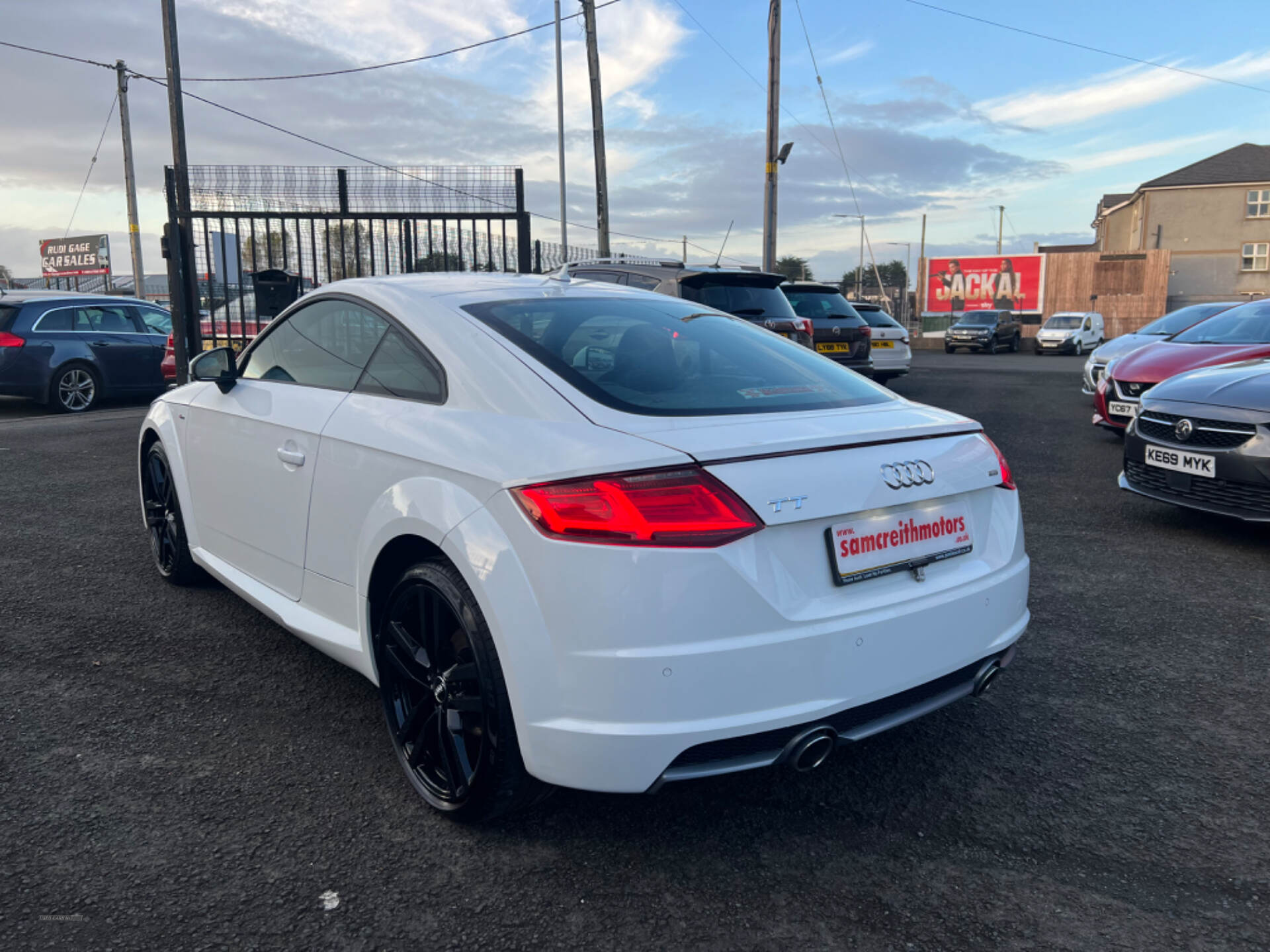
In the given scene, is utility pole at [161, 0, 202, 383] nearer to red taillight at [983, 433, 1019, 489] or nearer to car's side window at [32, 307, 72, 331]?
car's side window at [32, 307, 72, 331]

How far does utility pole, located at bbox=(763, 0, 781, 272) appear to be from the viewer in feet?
62.4

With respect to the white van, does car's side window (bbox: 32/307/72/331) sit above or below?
above

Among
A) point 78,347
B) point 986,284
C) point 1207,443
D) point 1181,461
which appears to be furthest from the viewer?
point 986,284

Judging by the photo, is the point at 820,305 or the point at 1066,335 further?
the point at 1066,335

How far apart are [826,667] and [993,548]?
766mm

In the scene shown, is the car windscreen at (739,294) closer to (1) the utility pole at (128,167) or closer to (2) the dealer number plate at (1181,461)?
(2) the dealer number plate at (1181,461)

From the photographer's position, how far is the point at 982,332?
107 feet

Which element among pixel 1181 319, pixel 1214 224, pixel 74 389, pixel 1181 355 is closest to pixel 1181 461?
pixel 1181 355

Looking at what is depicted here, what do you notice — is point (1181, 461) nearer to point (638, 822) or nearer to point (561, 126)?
point (638, 822)

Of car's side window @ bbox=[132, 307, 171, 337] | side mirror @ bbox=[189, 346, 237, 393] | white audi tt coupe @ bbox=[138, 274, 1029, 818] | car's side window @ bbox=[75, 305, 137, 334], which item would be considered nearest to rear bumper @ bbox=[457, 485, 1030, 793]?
white audi tt coupe @ bbox=[138, 274, 1029, 818]

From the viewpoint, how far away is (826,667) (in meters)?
2.16

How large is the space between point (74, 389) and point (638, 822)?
40.6 feet

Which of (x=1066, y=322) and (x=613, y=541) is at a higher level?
(x=1066, y=322)

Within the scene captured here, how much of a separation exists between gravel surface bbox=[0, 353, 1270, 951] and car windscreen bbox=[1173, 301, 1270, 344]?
4697mm
